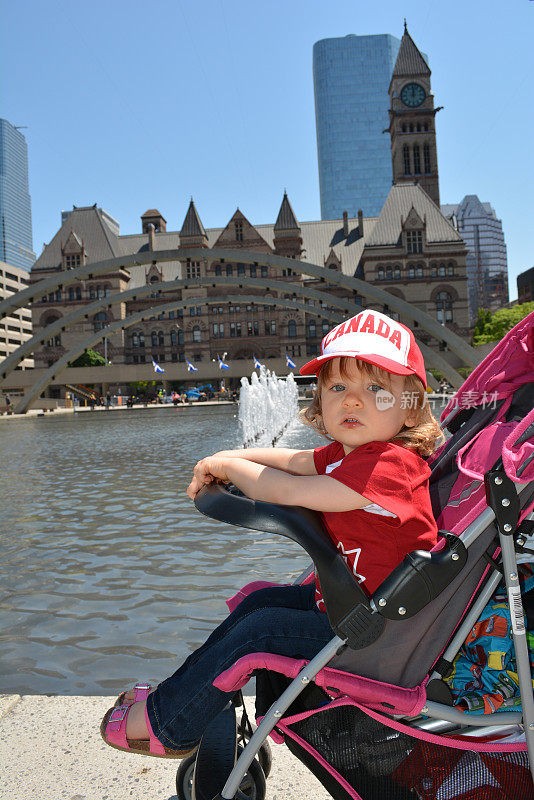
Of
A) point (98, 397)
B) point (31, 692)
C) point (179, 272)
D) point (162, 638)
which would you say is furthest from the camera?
point (179, 272)

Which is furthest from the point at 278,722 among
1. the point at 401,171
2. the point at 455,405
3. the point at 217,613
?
the point at 401,171

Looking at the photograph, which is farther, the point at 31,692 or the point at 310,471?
the point at 31,692

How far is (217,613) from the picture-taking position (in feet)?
12.9

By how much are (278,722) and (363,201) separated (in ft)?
542

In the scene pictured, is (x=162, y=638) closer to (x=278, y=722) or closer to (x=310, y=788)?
(x=310, y=788)

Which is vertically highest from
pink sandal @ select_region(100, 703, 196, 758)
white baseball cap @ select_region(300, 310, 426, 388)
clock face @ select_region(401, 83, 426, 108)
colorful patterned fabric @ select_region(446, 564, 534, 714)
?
clock face @ select_region(401, 83, 426, 108)

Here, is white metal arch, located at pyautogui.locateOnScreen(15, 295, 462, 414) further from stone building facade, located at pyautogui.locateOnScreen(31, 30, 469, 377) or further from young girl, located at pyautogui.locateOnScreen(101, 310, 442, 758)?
young girl, located at pyautogui.locateOnScreen(101, 310, 442, 758)

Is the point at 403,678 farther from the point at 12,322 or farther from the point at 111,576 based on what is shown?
the point at 12,322

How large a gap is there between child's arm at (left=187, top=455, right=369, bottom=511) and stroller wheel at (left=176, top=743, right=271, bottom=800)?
729mm

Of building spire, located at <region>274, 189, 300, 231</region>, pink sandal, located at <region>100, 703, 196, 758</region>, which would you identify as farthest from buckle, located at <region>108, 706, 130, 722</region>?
building spire, located at <region>274, 189, 300, 231</region>

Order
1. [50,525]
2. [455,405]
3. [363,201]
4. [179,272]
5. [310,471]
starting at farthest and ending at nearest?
[363,201], [179,272], [50,525], [455,405], [310,471]

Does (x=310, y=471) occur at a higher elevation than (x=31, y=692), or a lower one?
higher

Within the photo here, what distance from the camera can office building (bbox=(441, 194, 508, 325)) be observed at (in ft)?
455

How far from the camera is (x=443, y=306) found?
6544cm
